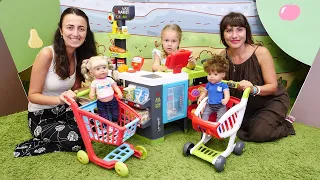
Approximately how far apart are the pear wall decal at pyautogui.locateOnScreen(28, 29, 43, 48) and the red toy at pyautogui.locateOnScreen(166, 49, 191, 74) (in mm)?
1355

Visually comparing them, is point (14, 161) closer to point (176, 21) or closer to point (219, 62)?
point (219, 62)

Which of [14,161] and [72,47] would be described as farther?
[72,47]

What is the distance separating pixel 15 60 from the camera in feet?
7.83

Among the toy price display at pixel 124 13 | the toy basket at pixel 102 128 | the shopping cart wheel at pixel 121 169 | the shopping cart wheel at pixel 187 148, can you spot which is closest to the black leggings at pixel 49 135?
the toy basket at pixel 102 128

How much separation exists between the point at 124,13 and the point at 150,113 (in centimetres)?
64

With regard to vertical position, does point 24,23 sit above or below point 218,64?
above

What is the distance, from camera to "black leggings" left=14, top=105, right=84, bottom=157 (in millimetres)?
1679

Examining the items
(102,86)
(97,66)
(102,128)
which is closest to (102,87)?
(102,86)

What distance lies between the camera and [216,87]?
1649 millimetres

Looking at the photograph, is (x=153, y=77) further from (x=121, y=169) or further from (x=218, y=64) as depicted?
(x=121, y=169)

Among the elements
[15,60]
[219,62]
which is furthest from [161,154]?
[15,60]

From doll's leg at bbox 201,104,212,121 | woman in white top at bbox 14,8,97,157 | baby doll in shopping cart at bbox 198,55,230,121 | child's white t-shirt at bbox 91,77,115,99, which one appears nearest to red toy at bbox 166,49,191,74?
baby doll in shopping cart at bbox 198,55,230,121

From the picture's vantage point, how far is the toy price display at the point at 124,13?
179 centimetres

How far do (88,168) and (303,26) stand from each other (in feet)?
5.76
